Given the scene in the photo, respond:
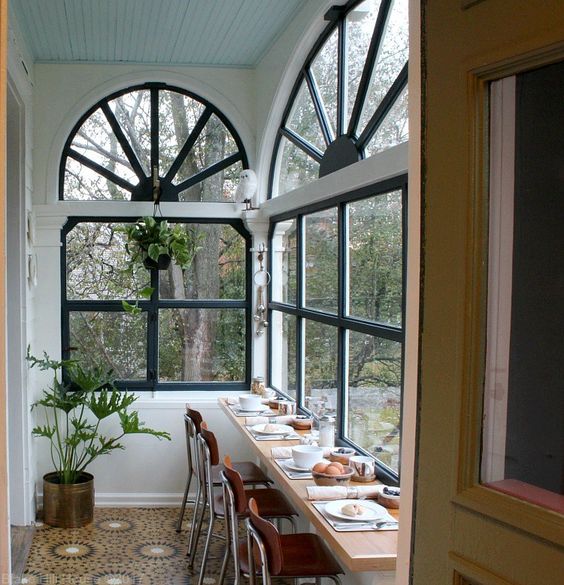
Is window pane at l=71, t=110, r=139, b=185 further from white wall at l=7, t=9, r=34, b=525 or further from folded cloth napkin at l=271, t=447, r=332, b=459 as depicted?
folded cloth napkin at l=271, t=447, r=332, b=459

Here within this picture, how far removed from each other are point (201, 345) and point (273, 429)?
1.87 metres

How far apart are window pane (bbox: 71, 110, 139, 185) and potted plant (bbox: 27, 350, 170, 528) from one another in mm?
1552

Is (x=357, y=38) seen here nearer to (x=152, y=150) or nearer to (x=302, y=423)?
(x=302, y=423)

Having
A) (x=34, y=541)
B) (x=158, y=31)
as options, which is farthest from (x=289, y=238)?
(x=34, y=541)

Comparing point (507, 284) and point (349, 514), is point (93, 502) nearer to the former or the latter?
point (349, 514)

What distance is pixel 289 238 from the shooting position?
5621 millimetres

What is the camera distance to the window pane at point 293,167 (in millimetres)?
5004

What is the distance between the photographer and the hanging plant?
19.0ft

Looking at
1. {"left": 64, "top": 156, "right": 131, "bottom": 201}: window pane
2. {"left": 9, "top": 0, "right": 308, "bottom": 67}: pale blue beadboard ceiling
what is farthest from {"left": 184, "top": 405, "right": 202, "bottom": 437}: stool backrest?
{"left": 9, "top": 0, "right": 308, "bottom": 67}: pale blue beadboard ceiling

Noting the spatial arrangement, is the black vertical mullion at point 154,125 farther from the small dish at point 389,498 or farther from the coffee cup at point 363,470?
the small dish at point 389,498

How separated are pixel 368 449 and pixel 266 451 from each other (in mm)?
545

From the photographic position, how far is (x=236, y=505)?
136 inches

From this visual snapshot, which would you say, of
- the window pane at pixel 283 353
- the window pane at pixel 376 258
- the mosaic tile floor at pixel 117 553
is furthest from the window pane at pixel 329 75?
the mosaic tile floor at pixel 117 553

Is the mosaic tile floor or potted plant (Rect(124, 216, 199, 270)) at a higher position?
potted plant (Rect(124, 216, 199, 270))
